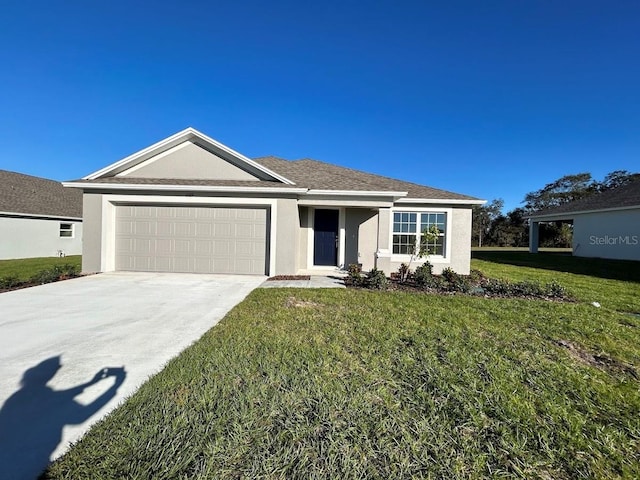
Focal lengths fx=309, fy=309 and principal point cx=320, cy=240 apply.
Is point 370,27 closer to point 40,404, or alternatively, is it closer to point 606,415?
point 606,415

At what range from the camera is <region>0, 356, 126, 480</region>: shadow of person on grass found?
223 centimetres

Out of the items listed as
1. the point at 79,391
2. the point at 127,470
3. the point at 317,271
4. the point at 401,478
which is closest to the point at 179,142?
the point at 317,271

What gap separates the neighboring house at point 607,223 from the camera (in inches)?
744

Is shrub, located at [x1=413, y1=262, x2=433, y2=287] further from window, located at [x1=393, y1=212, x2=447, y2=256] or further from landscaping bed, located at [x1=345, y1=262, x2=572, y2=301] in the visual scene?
window, located at [x1=393, y1=212, x2=447, y2=256]

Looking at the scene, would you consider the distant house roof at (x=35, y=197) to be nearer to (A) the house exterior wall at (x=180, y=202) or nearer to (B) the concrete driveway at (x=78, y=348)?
(A) the house exterior wall at (x=180, y=202)

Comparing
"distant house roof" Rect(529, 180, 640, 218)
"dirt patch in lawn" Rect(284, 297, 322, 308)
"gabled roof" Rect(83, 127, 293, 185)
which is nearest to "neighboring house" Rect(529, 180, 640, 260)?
"distant house roof" Rect(529, 180, 640, 218)

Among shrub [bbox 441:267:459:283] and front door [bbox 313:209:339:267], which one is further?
front door [bbox 313:209:339:267]

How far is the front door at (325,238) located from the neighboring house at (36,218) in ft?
58.9

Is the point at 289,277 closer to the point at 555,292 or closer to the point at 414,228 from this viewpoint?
the point at 414,228

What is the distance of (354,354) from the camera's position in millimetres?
4035

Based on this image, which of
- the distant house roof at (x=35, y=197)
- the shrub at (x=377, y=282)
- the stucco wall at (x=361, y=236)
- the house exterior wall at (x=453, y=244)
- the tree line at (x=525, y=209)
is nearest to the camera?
the shrub at (x=377, y=282)

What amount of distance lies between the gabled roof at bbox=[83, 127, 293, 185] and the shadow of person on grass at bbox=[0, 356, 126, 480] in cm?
818

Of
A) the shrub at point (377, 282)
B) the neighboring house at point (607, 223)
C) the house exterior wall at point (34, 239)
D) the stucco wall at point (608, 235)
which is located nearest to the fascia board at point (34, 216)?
the house exterior wall at point (34, 239)

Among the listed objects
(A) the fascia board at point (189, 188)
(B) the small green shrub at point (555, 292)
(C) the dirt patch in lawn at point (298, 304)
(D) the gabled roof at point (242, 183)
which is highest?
(D) the gabled roof at point (242, 183)
